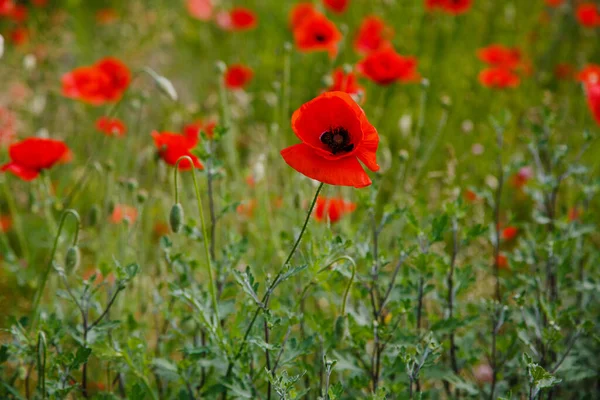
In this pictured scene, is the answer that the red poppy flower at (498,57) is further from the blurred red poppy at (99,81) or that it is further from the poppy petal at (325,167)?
the poppy petal at (325,167)

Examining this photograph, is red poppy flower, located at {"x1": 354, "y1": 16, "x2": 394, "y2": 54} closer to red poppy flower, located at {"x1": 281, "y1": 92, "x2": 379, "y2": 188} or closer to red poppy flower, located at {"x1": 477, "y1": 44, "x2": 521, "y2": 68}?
red poppy flower, located at {"x1": 477, "y1": 44, "x2": 521, "y2": 68}

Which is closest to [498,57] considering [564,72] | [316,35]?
[564,72]

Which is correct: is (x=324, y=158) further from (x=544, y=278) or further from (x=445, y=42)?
(x=445, y=42)

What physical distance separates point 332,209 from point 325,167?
821 mm

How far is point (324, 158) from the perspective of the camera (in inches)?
48.8

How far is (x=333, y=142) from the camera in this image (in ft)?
4.44

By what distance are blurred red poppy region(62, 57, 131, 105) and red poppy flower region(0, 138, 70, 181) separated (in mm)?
647

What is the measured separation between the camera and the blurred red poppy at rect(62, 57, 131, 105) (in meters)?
2.38

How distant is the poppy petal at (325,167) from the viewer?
3.88 ft

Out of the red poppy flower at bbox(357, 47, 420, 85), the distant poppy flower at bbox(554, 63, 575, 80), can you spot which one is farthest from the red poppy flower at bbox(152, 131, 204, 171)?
the distant poppy flower at bbox(554, 63, 575, 80)

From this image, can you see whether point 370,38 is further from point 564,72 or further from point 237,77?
point 564,72

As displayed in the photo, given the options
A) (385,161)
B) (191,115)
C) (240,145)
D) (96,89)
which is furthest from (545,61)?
(96,89)

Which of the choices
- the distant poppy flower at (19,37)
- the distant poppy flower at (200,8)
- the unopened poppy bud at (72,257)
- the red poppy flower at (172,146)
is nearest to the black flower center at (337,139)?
the red poppy flower at (172,146)

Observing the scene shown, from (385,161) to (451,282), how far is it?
1.77 ft
